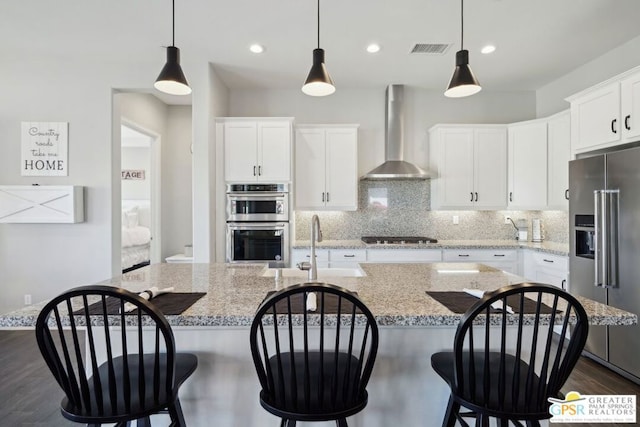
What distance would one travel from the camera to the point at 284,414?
1190 millimetres

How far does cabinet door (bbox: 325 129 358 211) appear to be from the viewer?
4.12 metres

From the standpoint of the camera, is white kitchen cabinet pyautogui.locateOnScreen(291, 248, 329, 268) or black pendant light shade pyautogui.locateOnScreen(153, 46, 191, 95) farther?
white kitchen cabinet pyautogui.locateOnScreen(291, 248, 329, 268)

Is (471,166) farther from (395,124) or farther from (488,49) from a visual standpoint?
(488,49)

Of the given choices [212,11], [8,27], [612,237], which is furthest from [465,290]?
[8,27]

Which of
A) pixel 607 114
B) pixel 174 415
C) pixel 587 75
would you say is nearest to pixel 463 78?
pixel 607 114

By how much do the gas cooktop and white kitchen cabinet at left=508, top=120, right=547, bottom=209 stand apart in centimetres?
111

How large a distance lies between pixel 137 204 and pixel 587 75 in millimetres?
8059

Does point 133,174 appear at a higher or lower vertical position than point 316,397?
higher

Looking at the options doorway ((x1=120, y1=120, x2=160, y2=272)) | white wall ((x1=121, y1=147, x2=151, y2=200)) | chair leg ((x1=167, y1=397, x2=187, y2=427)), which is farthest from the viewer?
white wall ((x1=121, y1=147, x2=151, y2=200))

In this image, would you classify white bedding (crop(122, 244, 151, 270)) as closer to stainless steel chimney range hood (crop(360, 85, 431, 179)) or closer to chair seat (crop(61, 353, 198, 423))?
stainless steel chimney range hood (crop(360, 85, 431, 179))

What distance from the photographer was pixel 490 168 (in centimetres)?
417

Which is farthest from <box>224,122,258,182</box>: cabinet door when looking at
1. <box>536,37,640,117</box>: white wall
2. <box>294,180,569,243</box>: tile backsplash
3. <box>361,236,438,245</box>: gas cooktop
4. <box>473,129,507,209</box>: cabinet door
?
<box>536,37,640,117</box>: white wall

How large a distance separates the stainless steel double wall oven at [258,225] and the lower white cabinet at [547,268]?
8.92 ft

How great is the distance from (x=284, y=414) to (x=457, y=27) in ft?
10.5
